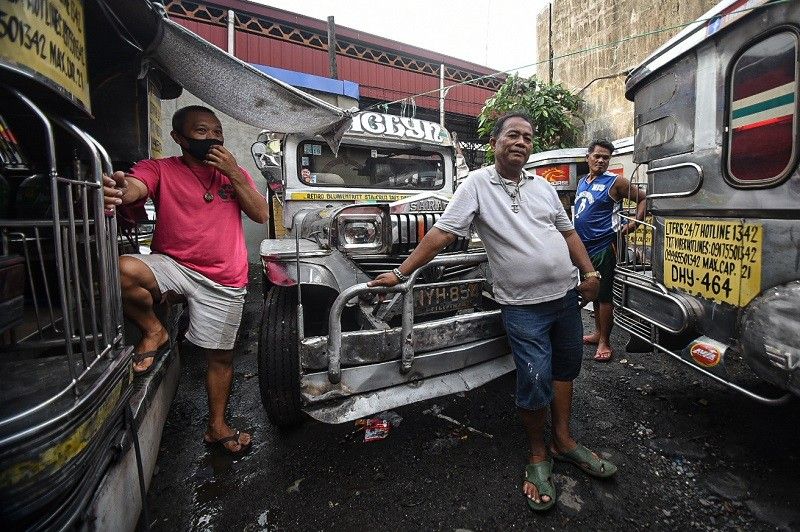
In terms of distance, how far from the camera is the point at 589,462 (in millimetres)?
1919

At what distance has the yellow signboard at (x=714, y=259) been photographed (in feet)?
5.83

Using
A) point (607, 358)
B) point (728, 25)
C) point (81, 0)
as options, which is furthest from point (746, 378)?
point (81, 0)

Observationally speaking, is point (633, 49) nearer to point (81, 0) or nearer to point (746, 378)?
point (746, 378)

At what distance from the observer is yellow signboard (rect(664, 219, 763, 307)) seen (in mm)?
1777

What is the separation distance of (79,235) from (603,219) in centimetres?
376

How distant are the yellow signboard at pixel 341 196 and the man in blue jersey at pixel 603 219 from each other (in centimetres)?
171

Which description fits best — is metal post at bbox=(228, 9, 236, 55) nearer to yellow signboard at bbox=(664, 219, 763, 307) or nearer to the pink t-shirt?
the pink t-shirt

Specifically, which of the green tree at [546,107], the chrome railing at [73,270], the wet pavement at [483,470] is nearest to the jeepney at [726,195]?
the wet pavement at [483,470]

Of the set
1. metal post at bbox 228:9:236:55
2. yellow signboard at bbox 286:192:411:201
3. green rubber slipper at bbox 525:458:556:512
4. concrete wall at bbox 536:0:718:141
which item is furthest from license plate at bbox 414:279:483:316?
metal post at bbox 228:9:236:55

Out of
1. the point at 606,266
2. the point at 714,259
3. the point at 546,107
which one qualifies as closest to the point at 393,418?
the point at 714,259

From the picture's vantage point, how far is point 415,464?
2.06 metres

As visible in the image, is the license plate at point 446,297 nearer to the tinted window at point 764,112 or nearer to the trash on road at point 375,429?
the trash on road at point 375,429

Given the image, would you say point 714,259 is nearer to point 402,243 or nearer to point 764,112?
point 764,112

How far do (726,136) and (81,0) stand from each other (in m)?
3.09
